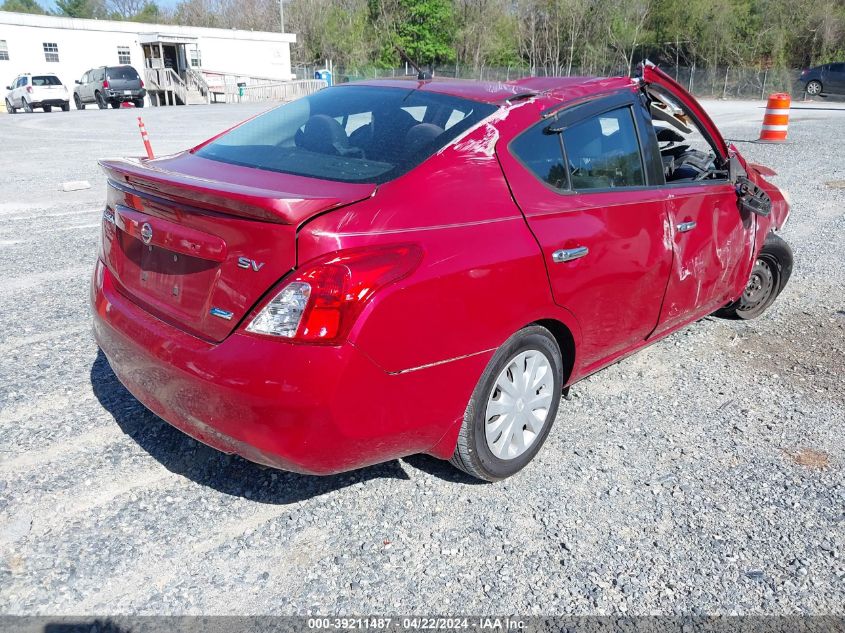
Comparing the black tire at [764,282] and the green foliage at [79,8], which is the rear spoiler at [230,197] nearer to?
the black tire at [764,282]

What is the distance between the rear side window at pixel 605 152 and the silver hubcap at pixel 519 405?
0.85 metres

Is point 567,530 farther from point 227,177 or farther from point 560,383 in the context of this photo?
point 227,177

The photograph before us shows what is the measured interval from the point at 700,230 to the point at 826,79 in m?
41.5

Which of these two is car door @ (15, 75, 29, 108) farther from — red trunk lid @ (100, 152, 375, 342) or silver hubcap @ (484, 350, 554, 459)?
silver hubcap @ (484, 350, 554, 459)

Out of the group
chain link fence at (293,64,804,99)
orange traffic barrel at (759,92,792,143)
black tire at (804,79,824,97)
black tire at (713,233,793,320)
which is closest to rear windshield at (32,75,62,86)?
chain link fence at (293,64,804,99)

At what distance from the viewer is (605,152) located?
11.1ft

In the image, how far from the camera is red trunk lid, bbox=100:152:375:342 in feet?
7.69

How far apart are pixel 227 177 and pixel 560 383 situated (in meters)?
1.74

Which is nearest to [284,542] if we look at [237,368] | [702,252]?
[237,368]

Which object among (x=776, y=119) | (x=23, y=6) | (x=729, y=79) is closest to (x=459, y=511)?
(x=776, y=119)

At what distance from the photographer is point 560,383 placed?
10.6 feet

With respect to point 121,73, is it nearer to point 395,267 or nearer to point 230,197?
point 230,197

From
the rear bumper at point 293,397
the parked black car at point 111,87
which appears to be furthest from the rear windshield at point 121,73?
the rear bumper at point 293,397

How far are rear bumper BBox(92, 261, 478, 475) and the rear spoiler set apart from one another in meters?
0.43
